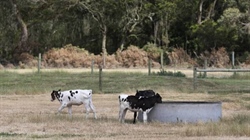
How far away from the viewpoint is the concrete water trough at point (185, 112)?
53.4 ft

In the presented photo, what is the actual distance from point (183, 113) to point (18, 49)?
Answer: 1669 inches

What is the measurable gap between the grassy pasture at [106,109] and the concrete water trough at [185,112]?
45cm

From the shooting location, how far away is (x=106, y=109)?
801 inches

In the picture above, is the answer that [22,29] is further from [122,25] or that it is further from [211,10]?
[211,10]

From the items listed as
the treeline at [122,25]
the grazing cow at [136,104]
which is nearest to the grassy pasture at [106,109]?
the grazing cow at [136,104]

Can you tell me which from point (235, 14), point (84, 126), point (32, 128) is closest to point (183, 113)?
point (84, 126)

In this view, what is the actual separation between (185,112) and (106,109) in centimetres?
464

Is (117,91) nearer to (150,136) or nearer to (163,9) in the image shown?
(150,136)

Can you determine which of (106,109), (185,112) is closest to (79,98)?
(185,112)

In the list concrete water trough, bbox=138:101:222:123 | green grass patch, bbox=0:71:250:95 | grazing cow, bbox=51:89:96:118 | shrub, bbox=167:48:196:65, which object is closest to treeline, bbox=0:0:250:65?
shrub, bbox=167:48:196:65

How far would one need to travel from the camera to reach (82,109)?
811 inches

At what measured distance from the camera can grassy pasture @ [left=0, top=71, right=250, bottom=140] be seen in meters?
13.7

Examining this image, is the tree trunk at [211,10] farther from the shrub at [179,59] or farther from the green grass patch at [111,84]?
the green grass patch at [111,84]

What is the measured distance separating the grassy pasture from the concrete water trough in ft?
1.47
